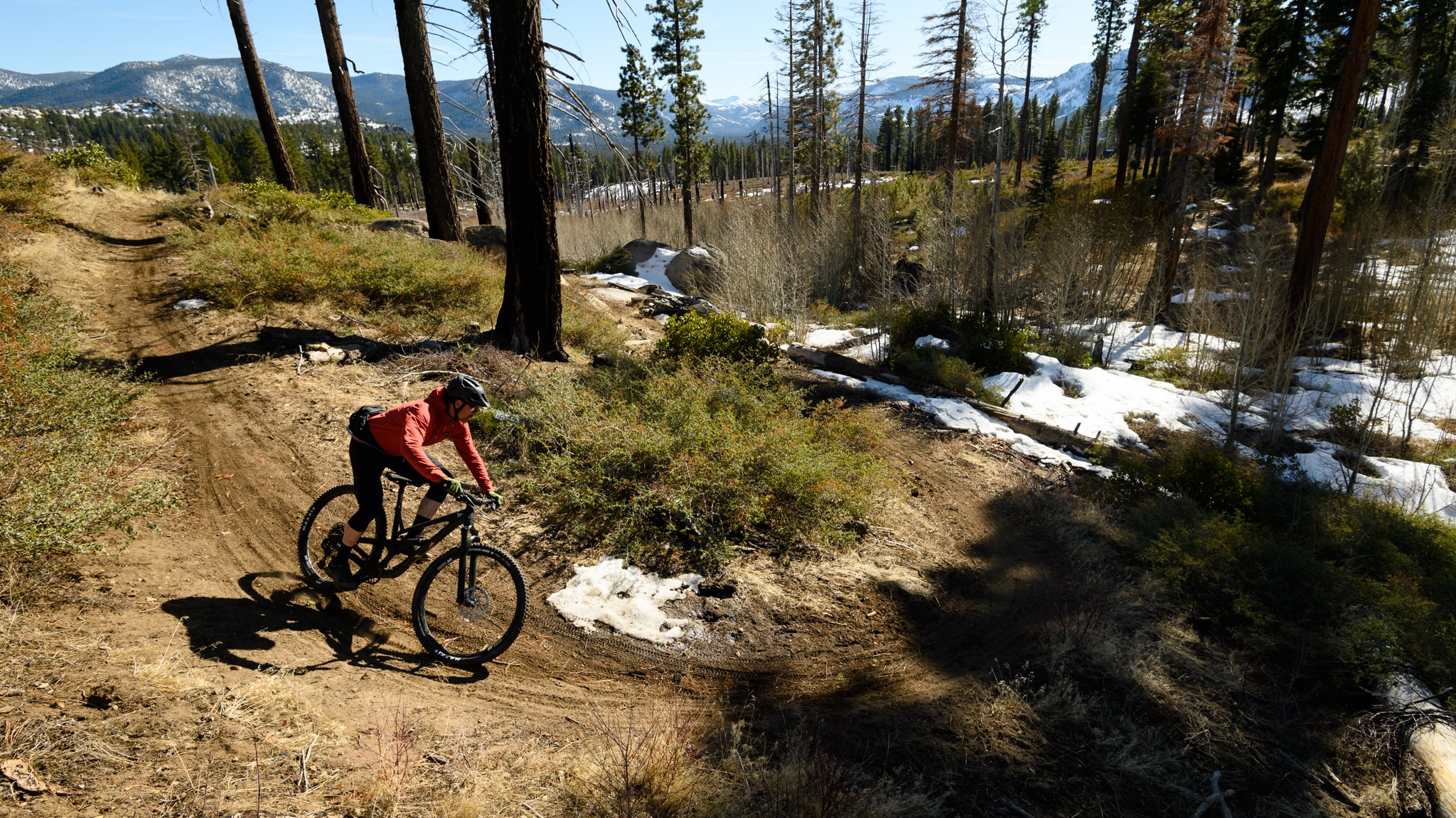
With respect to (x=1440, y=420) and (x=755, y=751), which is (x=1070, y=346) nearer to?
(x=1440, y=420)

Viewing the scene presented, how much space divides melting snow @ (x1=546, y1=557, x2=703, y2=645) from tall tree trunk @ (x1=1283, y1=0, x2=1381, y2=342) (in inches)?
518

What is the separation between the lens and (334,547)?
4578 mm

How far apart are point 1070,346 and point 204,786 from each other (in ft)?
61.0

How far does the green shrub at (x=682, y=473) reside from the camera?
589cm

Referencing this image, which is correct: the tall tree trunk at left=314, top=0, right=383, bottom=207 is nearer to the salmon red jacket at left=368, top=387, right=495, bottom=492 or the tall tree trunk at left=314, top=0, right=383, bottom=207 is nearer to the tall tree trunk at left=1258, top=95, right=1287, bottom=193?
the salmon red jacket at left=368, top=387, right=495, bottom=492

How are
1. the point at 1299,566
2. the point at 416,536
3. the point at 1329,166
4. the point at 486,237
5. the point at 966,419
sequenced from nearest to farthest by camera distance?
1. the point at 416,536
2. the point at 1299,566
3. the point at 966,419
4. the point at 1329,166
5. the point at 486,237

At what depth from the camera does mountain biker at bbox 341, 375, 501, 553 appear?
408cm

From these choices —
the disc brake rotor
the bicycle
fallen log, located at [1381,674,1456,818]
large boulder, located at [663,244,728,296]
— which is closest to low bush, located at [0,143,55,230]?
the bicycle

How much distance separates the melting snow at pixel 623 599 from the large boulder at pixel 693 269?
1796 cm

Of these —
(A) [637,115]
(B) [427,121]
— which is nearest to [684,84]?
(A) [637,115]

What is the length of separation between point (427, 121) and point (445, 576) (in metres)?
11.9

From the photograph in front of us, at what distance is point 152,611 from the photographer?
13.2 ft

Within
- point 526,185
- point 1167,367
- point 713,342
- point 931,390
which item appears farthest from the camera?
point 1167,367

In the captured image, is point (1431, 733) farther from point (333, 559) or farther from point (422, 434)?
point (333, 559)
